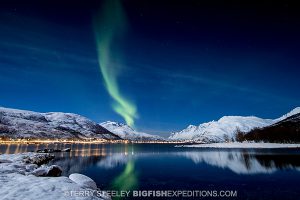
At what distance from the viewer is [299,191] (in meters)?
31.2

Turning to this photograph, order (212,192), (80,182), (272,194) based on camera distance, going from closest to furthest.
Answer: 1. (80,182)
2. (272,194)
3. (212,192)

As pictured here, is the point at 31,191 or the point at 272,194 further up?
the point at 31,191

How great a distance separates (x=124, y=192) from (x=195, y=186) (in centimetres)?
1068

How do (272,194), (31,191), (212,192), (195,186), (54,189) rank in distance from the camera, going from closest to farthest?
1. (31,191)
2. (54,189)
3. (272,194)
4. (212,192)
5. (195,186)

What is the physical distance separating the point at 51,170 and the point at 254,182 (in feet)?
100

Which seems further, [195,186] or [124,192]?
[195,186]

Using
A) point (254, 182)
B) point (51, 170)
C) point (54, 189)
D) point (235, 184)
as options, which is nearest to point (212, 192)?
point (235, 184)

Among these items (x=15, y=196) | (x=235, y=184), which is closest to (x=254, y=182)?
(x=235, y=184)

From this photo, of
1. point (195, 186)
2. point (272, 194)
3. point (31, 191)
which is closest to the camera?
point (31, 191)

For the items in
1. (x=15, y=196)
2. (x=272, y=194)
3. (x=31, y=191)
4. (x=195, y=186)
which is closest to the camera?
(x=15, y=196)

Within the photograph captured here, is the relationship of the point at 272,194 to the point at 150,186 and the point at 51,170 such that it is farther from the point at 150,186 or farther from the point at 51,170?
the point at 51,170

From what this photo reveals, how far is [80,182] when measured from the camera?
86.0ft

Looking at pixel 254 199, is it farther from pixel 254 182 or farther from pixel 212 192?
pixel 254 182

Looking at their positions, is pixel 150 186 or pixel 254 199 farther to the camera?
pixel 150 186
